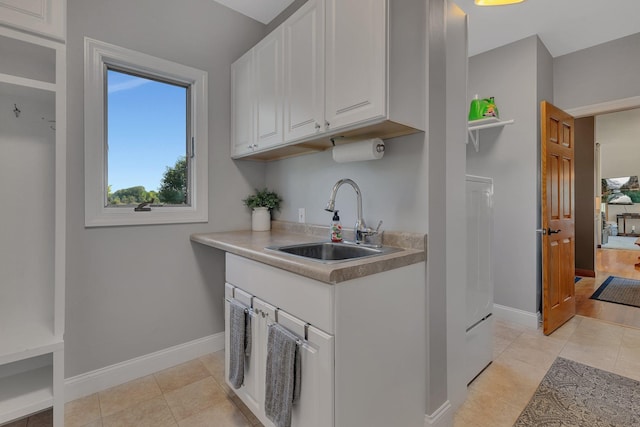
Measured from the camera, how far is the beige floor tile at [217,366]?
6.41 feet

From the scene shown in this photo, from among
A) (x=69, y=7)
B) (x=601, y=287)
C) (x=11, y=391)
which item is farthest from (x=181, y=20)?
(x=601, y=287)

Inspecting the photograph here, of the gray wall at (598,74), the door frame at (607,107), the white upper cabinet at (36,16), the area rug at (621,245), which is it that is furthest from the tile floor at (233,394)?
the area rug at (621,245)

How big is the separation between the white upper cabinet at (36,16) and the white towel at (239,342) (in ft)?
5.21

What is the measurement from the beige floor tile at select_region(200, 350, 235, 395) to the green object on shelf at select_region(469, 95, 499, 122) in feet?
10.2

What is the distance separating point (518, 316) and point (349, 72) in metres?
2.93

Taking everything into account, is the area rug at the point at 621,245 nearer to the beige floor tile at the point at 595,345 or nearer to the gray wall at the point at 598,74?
the beige floor tile at the point at 595,345

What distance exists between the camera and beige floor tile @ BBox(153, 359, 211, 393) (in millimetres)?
1967

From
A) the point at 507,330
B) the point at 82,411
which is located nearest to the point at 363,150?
the point at 82,411

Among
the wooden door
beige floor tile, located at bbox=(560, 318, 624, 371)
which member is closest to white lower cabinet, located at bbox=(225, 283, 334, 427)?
beige floor tile, located at bbox=(560, 318, 624, 371)

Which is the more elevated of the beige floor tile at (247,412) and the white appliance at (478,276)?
the white appliance at (478,276)

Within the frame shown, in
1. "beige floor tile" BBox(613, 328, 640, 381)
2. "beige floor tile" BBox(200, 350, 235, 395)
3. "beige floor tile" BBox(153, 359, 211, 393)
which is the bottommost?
"beige floor tile" BBox(153, 359, 211, 393)

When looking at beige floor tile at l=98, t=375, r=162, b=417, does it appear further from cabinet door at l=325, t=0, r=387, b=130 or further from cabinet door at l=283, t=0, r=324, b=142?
cabinet door at l=325, t=0, r=387, b=130

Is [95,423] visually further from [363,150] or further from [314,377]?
[363,150]

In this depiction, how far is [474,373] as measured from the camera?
79.4 inches
